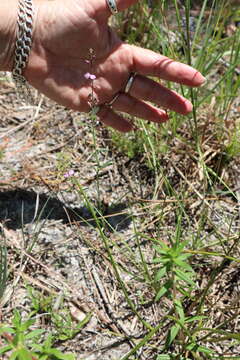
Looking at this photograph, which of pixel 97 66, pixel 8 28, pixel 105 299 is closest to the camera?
pixel 105 299

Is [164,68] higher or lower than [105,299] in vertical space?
higher

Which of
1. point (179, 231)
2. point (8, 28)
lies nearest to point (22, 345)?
point (179, 231)

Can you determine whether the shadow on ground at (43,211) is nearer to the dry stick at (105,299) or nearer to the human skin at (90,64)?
the dry stick at (105,299)

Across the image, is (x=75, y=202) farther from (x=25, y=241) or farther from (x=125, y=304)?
(x=125, y=304)

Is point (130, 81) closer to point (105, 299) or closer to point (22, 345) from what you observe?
point (105, 299)

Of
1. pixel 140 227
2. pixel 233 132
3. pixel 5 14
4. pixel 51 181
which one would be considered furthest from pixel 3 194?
pixel 233 132

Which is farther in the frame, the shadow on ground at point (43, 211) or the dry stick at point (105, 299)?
the shadow on ground at point (43, 211)

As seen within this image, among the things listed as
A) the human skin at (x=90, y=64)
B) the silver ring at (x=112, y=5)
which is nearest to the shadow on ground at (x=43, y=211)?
the human skin at (x=90, y=64)
